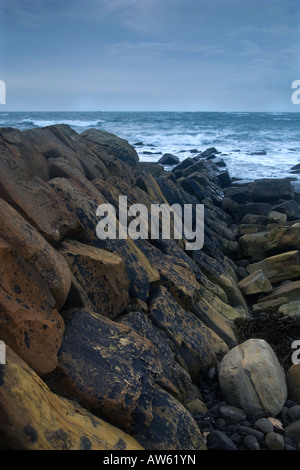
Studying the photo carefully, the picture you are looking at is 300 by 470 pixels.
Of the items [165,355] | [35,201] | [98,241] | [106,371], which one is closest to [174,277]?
[98,241]

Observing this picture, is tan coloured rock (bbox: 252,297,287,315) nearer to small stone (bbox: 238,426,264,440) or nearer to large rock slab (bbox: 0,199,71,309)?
small stone (bbox: 238,426,264,440)

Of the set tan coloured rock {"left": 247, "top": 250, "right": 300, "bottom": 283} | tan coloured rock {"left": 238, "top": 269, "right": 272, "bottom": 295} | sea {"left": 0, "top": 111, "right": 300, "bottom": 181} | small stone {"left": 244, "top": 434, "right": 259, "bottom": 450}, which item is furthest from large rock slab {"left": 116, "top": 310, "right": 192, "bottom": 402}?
sea {"left": 0, "top": 111, "right": 300, "bottom": 181}

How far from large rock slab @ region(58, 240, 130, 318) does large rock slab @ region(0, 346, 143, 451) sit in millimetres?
1138

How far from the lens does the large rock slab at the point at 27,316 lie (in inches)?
110

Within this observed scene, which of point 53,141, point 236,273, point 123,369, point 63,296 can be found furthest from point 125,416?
point 236,273

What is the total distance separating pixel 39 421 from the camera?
2385 millimetres

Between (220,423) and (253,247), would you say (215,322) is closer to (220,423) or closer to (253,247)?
(220,423)

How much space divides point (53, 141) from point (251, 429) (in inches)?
195

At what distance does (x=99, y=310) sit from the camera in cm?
386

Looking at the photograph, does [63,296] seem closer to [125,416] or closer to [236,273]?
[125,416]

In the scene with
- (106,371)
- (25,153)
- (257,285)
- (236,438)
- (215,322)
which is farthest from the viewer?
(257,285)

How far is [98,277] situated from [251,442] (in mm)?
1929

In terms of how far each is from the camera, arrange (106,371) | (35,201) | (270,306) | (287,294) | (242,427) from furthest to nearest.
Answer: (287,294)
(270,306)
(35,201)
(242,427)
(106,371)

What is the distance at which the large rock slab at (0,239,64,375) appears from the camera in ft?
9.14
